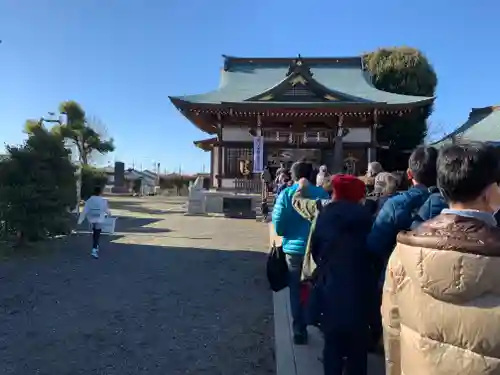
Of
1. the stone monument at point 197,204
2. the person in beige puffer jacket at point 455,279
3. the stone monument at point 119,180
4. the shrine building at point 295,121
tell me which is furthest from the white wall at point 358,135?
the stone monument at point 119,180

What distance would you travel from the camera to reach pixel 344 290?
2.78 metres

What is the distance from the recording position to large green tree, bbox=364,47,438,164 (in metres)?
24.6

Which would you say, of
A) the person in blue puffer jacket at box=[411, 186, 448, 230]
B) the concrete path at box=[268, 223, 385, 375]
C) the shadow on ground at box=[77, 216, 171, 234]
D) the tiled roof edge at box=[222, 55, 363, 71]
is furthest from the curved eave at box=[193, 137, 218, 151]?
the person in blue puffer jacket at box=[411, 186, 448, 230]

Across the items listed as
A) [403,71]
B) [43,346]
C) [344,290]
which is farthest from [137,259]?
→ [403,71]

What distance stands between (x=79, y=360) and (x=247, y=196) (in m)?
14.6

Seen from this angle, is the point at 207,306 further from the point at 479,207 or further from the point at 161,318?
the point at 479,207

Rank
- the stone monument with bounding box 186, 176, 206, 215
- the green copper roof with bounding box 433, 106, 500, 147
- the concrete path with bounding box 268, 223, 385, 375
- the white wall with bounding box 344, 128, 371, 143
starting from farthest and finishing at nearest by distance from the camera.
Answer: the white wall with bounding box 344, 128, 371, 143 < the stone monument with bounding box 186, 176, 206, 215 < the green copper roof with bounding box 433, 106, 500, 147 < the concrete path with bounding box 268, 223, 385, 375

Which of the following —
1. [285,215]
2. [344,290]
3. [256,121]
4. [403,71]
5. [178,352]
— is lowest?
[178,352]

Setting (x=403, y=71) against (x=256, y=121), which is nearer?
(x=256, y=121)

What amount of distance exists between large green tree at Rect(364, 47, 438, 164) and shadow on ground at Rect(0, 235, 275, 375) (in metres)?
18.8

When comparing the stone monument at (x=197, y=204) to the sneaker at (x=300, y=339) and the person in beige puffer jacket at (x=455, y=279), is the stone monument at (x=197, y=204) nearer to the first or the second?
the sneaker at (x=300, y=339)

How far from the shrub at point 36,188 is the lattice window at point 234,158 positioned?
34.4 feet

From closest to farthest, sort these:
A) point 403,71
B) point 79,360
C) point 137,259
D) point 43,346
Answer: point 79,360 → point 43,346 → point 137,259 → point 403,71

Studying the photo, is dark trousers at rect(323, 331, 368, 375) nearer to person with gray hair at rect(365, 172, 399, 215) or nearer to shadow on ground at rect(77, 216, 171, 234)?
person with gray hair at rect(365, 172, 399, 215)
